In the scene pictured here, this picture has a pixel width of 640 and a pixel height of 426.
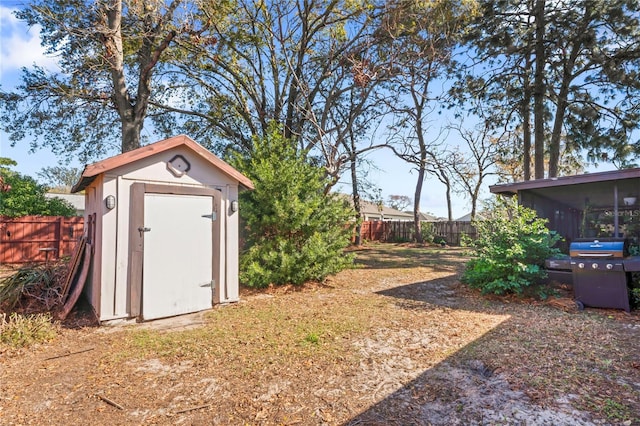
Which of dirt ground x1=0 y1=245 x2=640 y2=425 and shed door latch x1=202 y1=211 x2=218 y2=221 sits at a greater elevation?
shed door latch x1=202 y1=211 x2=218 y2=221

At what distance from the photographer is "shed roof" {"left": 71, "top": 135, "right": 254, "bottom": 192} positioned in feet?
A: 13.9

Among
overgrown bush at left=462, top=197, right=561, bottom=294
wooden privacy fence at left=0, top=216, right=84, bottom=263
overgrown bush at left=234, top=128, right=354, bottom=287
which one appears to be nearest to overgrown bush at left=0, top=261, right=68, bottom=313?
overgrown bush at left=234, top=128, right=354, bottom=287

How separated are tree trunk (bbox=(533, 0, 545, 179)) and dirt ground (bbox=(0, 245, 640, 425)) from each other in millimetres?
7404

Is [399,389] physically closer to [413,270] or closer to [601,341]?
[601,341]

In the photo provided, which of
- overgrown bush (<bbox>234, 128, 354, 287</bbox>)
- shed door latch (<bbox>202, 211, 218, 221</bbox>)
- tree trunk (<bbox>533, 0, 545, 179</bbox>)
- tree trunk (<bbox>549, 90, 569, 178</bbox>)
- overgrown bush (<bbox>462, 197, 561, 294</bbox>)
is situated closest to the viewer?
shed door latch (<bbox>202, 211, 218, 221</bbox>)

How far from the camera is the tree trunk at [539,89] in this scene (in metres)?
10.6

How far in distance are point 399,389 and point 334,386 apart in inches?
20.7

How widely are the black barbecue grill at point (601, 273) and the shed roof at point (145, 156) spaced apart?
5.33 m

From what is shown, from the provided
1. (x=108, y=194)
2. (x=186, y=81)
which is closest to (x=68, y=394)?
(x=108, y=194)

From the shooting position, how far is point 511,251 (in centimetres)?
554

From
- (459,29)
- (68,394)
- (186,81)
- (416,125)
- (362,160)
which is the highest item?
(459,29)

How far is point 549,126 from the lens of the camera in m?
12.9

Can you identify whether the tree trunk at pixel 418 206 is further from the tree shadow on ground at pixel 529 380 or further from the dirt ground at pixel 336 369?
the tree shadow on ground at pixel 529 380

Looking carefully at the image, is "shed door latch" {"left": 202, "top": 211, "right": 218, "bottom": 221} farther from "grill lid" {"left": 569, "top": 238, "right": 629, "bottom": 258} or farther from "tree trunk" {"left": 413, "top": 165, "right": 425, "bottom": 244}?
"tree trunk" {"left": 413, "top": 165, "right": 425, "bottom": 244}
